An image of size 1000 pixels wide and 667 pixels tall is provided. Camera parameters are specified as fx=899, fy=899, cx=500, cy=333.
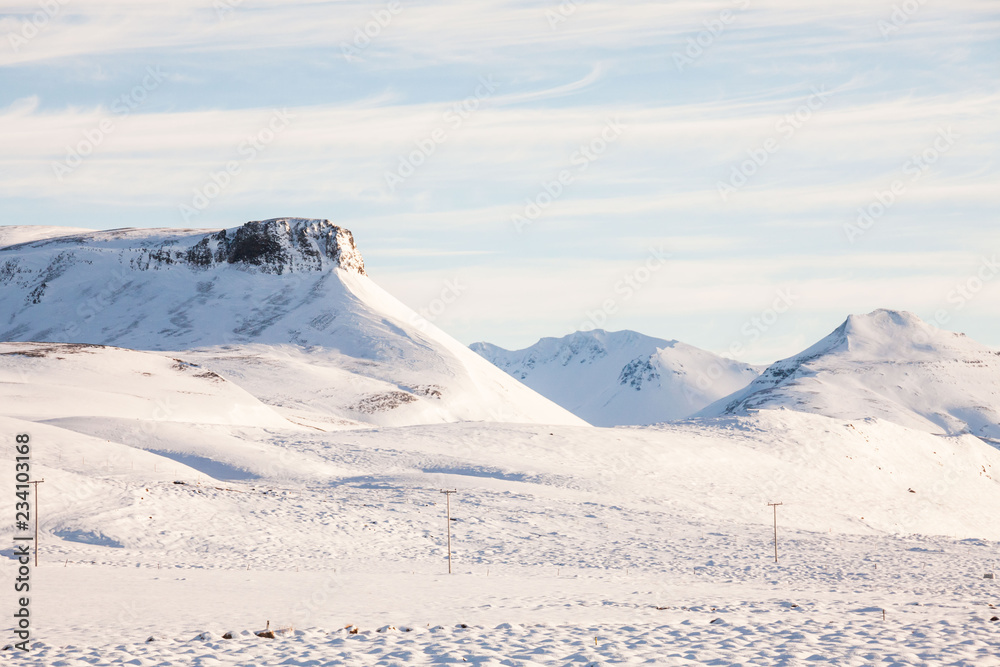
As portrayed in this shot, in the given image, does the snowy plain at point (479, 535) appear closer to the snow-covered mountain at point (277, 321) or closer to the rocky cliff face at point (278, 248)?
the snow-covered mountain at point (277, 321)

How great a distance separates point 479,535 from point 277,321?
315 feet

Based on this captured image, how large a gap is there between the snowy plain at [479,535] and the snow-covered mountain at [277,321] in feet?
41.7

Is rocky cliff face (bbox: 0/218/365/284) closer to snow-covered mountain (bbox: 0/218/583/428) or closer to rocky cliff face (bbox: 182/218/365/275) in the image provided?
rocky cliff face (bbox: 182/218/365/275)

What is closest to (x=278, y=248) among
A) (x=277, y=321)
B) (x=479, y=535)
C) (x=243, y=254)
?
(x=243, y=254)

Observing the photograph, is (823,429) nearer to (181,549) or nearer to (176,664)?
(181,549)

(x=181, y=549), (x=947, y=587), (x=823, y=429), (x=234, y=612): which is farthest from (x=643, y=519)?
(x=823, y=429)

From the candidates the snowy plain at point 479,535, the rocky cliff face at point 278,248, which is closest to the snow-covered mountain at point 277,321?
the rocky cliff face at point 278,248

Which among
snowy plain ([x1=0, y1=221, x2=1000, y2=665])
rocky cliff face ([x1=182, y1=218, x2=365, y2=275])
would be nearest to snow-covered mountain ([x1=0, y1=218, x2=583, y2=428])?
rocky cliff face ([x1=182, y1=218, x2=365, y2=275])

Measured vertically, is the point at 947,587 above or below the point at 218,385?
below

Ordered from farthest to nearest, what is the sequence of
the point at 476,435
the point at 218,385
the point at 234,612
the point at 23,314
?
1. the point at 23,314
2. the point at 218,385
3. the point at 476,435
4. the point at 234,612

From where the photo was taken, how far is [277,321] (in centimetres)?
12700

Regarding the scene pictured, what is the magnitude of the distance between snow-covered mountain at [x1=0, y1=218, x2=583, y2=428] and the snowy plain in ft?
41.7

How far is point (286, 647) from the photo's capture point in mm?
17438

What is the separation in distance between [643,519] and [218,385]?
163 ft
